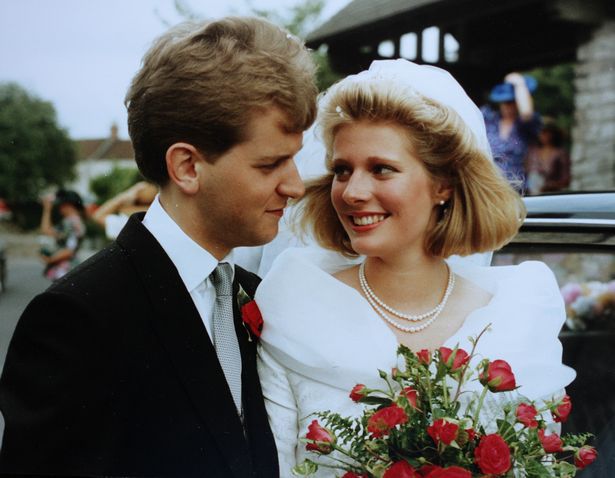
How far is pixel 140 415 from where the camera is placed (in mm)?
1288

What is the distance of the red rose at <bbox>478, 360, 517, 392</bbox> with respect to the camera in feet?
4.23

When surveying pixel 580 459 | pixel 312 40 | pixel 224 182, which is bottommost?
pixel 580 459

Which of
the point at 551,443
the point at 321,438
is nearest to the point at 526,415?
the point at 551,443

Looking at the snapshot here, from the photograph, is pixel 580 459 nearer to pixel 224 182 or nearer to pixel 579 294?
pixel 224 182

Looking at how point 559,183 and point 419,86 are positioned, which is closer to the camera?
point 419,86

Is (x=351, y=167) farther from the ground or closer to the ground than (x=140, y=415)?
farther from the ground

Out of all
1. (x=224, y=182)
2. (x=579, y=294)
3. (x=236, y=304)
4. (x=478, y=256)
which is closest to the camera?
(x=224, y=182)

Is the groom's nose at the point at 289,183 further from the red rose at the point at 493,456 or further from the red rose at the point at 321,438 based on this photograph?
the red rose at the point at 493,456

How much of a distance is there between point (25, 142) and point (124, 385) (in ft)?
1.48

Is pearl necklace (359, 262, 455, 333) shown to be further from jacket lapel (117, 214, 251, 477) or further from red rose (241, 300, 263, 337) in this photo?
jacket lapel (117, 214, 251, 477)

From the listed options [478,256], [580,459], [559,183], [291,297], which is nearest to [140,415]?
[291,297]

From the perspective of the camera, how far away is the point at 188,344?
1.35 m

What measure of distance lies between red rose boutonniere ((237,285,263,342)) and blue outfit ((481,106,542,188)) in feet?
2.26

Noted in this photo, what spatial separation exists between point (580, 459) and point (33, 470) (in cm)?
92
